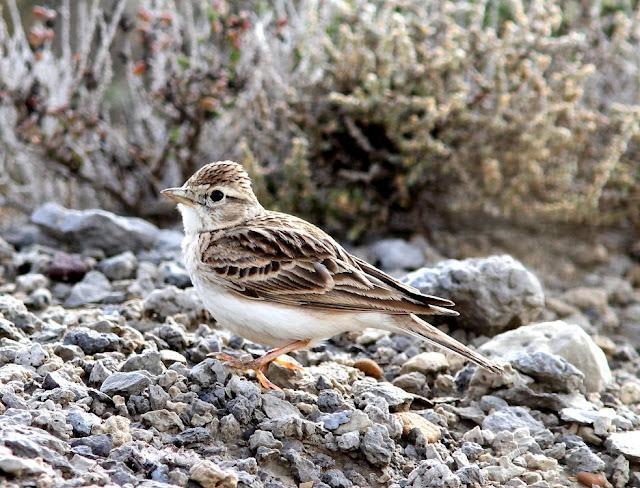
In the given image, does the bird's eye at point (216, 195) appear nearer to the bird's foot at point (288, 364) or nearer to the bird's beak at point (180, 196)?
the bird's beak at point (180, 196)

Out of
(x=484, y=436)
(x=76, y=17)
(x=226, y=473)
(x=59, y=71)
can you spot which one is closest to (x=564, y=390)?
(x=484, y=436)

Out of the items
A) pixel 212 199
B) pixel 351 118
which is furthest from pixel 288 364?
pixel 351 118

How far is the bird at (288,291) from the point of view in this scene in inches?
172

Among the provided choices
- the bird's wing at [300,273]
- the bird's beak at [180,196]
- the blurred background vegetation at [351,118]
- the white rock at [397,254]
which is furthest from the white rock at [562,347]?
the blurred background vegetation at [351,118]

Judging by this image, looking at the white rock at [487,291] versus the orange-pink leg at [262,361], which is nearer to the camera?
the orange-pink leg at [262,361]

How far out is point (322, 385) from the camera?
14.5 feet

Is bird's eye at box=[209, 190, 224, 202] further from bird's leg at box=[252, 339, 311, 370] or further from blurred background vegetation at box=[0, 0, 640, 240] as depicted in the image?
blurred background vegetation at box=[0, 0, 640, 240]

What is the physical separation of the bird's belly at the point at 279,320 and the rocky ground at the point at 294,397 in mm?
203

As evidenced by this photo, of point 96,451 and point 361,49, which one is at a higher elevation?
point 361,49

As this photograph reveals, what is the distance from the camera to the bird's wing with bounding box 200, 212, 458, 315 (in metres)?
4.38

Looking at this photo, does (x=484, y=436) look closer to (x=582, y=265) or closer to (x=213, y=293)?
(x=213, y=293)

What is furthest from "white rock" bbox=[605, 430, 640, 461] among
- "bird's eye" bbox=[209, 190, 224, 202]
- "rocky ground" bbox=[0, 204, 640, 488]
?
"bird's eye" bbox=[209, 190, 224, 202]

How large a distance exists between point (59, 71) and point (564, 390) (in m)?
4.77

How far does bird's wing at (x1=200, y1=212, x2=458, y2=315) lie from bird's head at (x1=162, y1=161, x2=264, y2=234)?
9 centimetres
